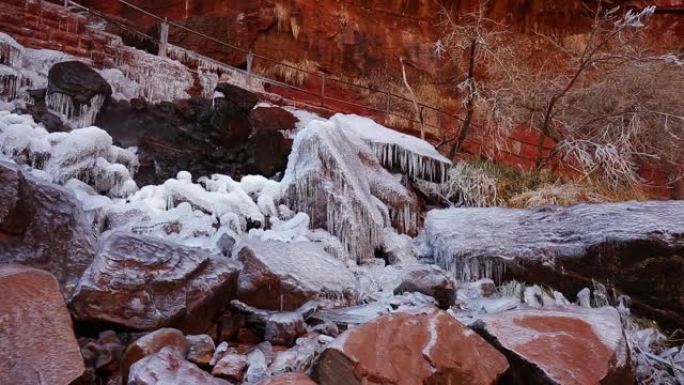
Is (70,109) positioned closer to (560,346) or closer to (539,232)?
(539,232)

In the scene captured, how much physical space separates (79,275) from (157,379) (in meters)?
1.23

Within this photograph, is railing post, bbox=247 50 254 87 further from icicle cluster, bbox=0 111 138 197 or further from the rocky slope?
icicle cluster, bbox=0 111 138 197

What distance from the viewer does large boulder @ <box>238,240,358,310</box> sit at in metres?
3.67

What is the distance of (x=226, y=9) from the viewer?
534 inches

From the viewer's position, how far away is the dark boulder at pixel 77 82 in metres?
7.71

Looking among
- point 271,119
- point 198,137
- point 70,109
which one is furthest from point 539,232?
point 70,109

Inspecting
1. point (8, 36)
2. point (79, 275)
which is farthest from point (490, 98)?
point (8, 36)

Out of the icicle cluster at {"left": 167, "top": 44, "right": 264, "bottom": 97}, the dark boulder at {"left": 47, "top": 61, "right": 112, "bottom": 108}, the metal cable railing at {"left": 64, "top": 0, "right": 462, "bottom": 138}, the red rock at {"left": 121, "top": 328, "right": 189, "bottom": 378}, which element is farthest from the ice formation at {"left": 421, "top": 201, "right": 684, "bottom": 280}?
the metal cable railing at {"left": 64, "top": 0, "right": 462, "bottom": 138}

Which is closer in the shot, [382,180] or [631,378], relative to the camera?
[631,378]

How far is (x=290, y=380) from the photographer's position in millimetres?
2346

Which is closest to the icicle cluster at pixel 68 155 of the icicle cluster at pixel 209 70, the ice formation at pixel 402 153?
the ice formation at pixel 402 153

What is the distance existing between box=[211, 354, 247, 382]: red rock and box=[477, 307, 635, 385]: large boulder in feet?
4.37

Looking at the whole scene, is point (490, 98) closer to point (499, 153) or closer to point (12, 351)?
point (499, 153)

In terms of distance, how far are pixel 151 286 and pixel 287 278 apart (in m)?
1.06
